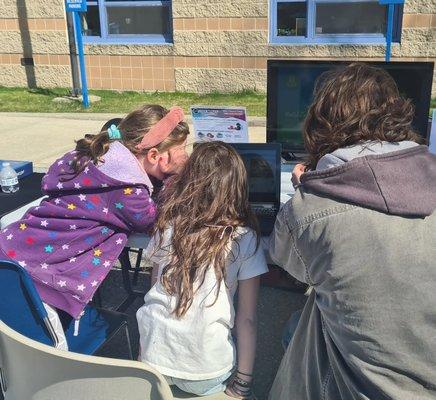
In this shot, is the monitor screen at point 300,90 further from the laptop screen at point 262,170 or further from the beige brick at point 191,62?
the beige brick at point 191,62

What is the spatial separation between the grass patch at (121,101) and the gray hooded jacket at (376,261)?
684 cm

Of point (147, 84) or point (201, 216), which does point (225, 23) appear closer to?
point (147, 84)

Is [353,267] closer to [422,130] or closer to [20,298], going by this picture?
[20,298]

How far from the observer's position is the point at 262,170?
2.12 meters

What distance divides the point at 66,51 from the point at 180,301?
9.45 metres

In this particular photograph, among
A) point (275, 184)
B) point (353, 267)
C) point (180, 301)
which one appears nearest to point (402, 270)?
point (353, 267)

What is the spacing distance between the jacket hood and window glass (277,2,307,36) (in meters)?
8.38

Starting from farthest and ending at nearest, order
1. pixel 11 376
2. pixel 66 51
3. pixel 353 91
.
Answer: pixel 66 51 < pixel 353 91 < pixel 11 376

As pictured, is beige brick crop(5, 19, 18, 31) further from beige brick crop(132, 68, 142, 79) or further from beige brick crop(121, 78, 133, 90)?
beige brick crop(132, 68, 142, 79)

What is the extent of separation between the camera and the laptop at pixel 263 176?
2098 mm

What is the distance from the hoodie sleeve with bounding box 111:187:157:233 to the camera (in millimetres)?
1936

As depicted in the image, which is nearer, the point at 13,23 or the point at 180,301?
the point at 180,301

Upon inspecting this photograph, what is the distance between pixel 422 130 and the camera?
2.68m

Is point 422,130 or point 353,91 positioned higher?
point 353,91
